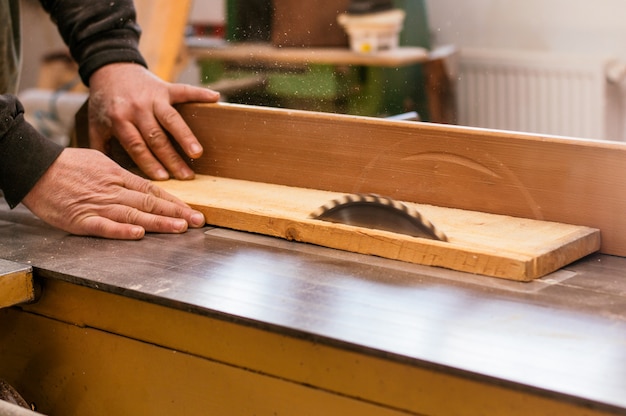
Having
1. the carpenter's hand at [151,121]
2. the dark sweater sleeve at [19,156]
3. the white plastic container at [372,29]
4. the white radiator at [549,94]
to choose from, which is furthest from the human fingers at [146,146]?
the white radiator at [549,94]

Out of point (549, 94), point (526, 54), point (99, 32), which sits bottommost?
point (549, 94)

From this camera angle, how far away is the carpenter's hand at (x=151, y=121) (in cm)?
180

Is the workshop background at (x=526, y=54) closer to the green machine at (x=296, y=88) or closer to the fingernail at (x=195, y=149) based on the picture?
the green machine at (x=296, y=88)

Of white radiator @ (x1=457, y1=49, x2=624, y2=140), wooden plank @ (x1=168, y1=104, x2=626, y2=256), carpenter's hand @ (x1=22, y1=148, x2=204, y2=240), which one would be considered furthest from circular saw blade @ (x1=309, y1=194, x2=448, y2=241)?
white radiator @ (x1=457, y1=49, x2=624, y2=140)

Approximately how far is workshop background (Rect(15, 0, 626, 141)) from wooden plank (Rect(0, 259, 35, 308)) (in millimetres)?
2963

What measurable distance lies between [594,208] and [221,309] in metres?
Result: 0.64

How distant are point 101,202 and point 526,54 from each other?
3.50m

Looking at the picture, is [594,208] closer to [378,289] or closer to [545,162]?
[545,162]

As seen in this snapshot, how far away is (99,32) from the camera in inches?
77.5

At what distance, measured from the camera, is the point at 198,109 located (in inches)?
71.1

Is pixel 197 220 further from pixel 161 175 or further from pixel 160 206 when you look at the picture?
pixel 161 175

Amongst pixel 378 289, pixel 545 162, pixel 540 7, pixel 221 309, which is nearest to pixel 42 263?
pixel 221 309

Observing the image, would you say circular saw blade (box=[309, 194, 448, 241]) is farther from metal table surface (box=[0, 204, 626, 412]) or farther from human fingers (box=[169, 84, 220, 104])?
human fingers (box=[169, 84, 220, 104])

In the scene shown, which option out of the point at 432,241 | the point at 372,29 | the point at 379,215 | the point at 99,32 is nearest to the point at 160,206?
the point at 379,215
